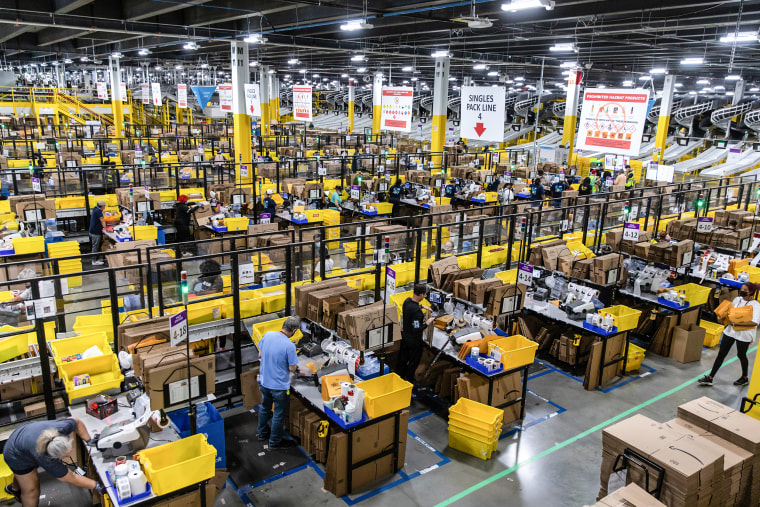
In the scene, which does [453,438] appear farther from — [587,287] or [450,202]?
[450,202]

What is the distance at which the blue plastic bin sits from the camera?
19.6 feet

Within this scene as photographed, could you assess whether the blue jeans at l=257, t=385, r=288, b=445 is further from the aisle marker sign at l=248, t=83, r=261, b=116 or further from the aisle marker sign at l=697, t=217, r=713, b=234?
the aisle marker sign at l=248, t=83, r=261, b=116

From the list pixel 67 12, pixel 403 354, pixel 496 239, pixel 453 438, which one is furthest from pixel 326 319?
pixel 67 12

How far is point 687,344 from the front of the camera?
9.25 m

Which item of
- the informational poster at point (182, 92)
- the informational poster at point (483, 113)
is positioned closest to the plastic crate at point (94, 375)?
the informational poster at point (483, 113)

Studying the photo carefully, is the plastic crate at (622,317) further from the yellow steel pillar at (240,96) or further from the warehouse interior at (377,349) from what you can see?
the yellow steel pillar at (240,96)

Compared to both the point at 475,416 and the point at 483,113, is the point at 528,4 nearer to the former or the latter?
the point at 475,416

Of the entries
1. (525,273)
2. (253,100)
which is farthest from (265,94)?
(525,273)

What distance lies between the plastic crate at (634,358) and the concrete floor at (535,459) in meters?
0.19

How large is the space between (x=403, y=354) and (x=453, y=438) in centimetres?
148

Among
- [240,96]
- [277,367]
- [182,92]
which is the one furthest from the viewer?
[182,92]

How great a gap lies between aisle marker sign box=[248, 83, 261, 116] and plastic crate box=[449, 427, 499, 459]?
15.7m

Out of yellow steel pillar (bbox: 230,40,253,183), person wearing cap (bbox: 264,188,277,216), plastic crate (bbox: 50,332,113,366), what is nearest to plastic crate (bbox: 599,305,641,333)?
plastic crate (bbox: 50,332,113,366)

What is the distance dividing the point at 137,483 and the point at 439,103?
2000 cm
